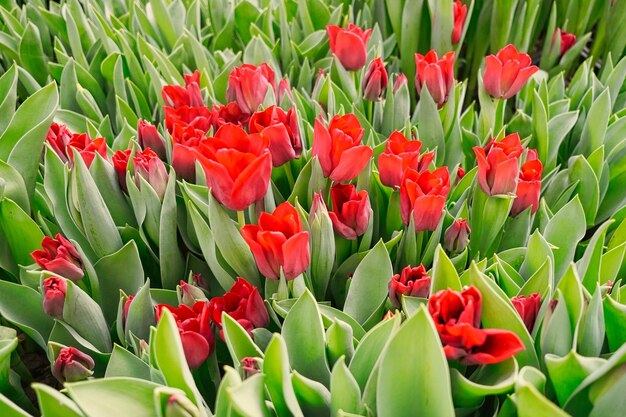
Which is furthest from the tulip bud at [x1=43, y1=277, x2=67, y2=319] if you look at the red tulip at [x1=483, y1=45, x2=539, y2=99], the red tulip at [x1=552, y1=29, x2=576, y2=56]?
the red tulip at [x1=552, y1=29, x2=576, y2=56]

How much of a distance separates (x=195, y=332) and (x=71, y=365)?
19 centimetres

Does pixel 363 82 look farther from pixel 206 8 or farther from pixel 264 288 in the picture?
pixel 206 8

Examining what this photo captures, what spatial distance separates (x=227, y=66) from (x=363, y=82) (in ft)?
1.06

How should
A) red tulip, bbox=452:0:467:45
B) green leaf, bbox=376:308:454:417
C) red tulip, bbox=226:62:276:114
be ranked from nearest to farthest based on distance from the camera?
green leaf, bbox=376:308:454:417
red tulip, bbox=226:62:276:114
red tulip, bbox=452:0:467:45

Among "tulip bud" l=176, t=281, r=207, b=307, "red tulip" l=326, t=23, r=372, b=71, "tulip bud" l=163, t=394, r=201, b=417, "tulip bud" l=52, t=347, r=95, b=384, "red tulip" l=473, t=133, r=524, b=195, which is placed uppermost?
"red tulip" l=326, t=23, r=372, b=71

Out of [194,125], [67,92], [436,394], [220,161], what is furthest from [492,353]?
[67,92]

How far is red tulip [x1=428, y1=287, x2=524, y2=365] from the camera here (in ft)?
1.88

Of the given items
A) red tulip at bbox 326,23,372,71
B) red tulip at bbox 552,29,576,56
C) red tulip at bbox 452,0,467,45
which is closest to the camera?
red tulip at bbox 326,23,372,71

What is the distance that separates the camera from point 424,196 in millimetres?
814

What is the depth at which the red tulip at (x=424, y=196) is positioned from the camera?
821 mm

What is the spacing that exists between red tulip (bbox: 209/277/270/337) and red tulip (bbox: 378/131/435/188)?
247mm

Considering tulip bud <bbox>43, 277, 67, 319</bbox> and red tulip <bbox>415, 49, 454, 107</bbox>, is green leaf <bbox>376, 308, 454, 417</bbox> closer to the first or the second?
tulip bud <bbox>43, 277, 67, 319</bbox>

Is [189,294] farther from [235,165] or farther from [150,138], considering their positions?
[150,138]

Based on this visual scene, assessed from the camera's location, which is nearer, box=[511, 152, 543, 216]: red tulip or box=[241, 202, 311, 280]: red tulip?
box=[241, 202, 311, 280]: red tulip
